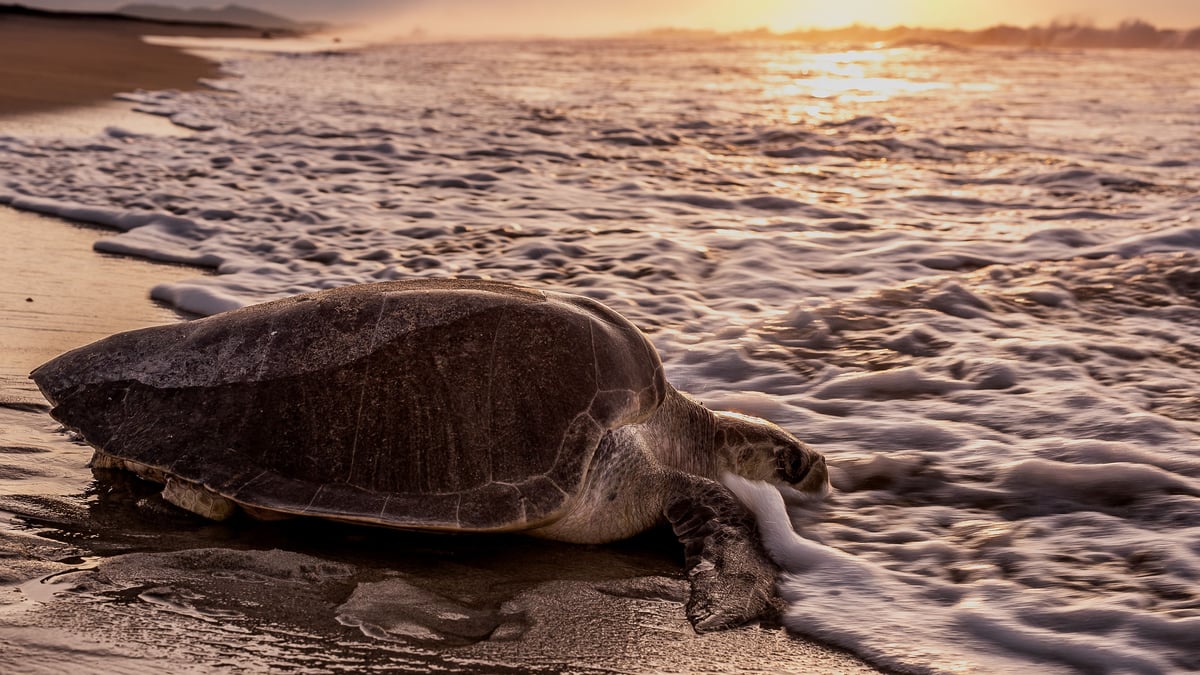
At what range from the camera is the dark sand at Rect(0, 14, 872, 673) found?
2281 mm

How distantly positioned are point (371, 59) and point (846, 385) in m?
28.4

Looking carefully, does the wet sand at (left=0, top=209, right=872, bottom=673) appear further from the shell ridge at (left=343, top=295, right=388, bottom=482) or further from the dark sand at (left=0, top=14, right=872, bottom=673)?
the shell ridge at (left=343, top=295, right=388, bottom=482)

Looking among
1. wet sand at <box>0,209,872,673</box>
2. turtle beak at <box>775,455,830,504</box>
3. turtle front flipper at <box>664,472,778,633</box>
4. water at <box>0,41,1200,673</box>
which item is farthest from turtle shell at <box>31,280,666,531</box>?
water at <box>0,41,1200,673</box>

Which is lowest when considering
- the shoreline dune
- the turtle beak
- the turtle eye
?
the turtle beak

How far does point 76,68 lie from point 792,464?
56.9 ft

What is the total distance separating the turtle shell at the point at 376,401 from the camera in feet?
9.49

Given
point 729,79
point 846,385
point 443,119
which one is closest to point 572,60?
point 729,79

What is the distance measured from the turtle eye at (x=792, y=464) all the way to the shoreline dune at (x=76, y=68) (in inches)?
389

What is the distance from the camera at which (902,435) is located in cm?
388

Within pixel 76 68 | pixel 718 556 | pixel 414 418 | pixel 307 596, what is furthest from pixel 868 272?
pixel 76 68

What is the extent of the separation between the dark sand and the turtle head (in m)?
0.44

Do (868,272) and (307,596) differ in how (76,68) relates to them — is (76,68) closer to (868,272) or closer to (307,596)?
(868,272)

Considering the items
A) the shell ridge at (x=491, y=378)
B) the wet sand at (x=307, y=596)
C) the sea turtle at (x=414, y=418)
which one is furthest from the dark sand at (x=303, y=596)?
the shell ridge at (x=491, y=378)

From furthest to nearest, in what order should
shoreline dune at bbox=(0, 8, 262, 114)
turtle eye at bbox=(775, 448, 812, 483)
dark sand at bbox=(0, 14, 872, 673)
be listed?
shoreline dune at bbox=(0, 8, 262, 114)
turtle eye at bbox=(775, 448, 812, 483)
dark sand at bbox=(0, 14, 872, 673)
